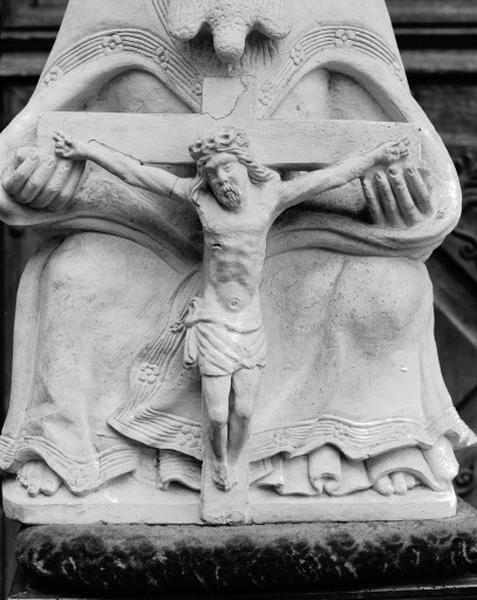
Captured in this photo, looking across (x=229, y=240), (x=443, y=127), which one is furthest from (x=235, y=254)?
(x=443, y=127)

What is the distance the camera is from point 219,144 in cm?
212

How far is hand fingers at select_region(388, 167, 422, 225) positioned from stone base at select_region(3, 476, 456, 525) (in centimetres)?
39

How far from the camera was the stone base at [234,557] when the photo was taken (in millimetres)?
2113

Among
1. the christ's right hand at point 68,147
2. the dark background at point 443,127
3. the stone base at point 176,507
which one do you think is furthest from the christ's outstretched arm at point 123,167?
the dark background at point 443,127

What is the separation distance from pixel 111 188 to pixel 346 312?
0.38m

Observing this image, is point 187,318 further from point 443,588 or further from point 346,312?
point 443,588

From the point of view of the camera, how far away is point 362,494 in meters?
2.23

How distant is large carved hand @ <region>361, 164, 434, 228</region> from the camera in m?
2.20

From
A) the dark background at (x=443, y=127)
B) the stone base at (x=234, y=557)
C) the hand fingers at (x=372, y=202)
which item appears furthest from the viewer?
the dark background at (x=443, y=127)

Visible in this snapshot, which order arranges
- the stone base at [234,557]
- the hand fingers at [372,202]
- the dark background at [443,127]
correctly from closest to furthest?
1. the stone base at [234,557]
2. the hand fingers at [372,202]
3. the dark background at [443,127]

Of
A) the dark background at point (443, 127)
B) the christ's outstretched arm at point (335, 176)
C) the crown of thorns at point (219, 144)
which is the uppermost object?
the crown of thorns at point (219, 144)

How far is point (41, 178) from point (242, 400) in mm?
415

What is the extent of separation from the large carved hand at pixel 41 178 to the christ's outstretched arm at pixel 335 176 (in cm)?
29

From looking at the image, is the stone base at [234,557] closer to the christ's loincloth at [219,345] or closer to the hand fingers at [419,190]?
the christ's loincloth at [219,345]
